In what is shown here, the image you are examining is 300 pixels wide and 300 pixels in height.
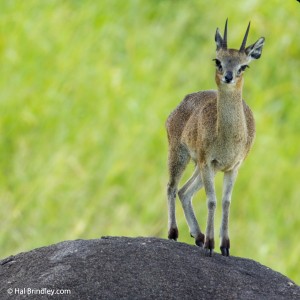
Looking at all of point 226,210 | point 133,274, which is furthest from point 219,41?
point 133,274

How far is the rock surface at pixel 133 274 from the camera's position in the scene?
769 centimetres

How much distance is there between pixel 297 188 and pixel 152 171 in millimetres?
1855

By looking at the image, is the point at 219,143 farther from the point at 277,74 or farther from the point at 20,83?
the point at 277,74

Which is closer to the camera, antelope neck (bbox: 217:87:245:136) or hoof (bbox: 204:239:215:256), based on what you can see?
hoof (bbox: 204:239:215:256)

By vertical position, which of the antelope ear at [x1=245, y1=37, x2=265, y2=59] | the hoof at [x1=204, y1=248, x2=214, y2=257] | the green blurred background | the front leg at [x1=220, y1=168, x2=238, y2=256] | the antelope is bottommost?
the hoof at [x1=204, y1=248, x2=214, y2=257]

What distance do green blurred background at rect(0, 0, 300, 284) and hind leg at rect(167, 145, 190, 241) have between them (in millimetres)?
2936

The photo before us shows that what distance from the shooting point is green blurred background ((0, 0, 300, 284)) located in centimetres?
1263

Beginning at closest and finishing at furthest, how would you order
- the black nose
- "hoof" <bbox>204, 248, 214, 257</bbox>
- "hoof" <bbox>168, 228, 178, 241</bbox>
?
1. "hoof" <bbox>204, 248, 214, 257</bbox>
2. the black nose
3. "hoof" <bbox>168, 228, 178, 241</bbox>

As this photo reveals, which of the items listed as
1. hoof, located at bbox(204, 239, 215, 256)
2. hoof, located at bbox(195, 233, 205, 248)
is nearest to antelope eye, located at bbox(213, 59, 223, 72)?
hoof, located at bbox(204, 239, 215, 256)

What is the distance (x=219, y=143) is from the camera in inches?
344

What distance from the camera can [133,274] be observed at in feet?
25.7

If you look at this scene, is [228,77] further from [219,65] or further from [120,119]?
[120,119]

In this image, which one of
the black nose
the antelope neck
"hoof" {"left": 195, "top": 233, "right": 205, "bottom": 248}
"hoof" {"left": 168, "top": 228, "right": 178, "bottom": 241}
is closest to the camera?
the black nose

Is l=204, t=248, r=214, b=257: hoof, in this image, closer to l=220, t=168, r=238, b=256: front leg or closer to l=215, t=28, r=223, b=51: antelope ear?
l=220, t=168, r=238, b=256: front leg
